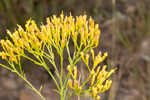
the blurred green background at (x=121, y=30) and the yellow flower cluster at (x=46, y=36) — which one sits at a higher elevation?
the blurred green background at (x=121, y=30)

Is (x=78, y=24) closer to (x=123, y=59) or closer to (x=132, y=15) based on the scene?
(x=123, y=59)

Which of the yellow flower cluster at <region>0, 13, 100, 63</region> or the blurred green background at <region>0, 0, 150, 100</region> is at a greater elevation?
the blurred green background at <region>0, 0, 150, 100</region>

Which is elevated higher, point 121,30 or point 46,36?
point 121,30

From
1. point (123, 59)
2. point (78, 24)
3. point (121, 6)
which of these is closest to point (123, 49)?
point (123, 59)

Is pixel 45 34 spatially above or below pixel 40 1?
below

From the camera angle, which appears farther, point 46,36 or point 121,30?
point 121,30

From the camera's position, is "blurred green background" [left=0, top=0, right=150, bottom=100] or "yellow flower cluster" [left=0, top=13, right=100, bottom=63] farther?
"blurred green background" [left=0, top=0, right=150, bottom=100]

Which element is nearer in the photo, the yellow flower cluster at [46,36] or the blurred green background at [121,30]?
the yellow flower cluster at [46,36]

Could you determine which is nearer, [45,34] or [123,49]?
[45,34]
